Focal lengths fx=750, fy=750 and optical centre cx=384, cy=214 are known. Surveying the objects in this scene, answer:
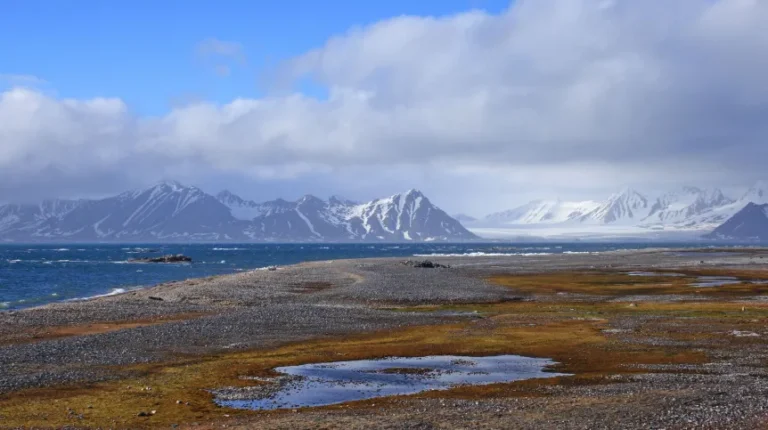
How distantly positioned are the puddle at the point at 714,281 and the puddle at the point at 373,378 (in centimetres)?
5599

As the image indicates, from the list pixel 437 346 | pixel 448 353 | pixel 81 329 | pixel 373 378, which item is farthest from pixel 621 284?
pixel 373 378

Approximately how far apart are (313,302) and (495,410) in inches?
1693

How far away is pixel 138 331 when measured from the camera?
139ft

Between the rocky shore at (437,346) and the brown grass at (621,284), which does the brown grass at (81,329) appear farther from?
the brown grass at (621,284)

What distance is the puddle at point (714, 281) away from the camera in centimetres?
8302

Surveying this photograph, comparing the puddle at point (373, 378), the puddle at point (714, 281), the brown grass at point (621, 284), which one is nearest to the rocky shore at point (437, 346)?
the brown grass at point (621, 284)

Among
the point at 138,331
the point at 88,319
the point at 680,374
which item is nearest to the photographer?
the point at 680,374

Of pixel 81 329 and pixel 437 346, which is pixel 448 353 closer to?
pixel 437 346

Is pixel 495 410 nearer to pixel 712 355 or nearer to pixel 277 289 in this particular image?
pixel 712 355

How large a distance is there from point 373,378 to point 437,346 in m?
9.13

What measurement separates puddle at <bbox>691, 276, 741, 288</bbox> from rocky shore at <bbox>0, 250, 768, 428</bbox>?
5917 mm

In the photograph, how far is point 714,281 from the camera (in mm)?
90438

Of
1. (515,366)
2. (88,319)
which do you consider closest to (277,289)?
(88,319)

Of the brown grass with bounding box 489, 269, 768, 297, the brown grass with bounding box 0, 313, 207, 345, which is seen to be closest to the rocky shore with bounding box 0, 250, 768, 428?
the brown grass with bounding box 0, 313, 207, 345
